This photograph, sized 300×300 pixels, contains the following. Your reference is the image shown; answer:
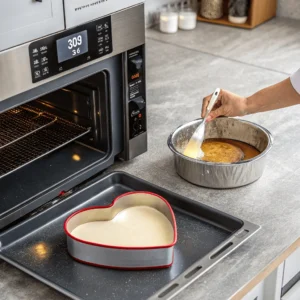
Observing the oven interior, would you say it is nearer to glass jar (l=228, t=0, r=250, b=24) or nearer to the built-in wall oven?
the built-in wall oven

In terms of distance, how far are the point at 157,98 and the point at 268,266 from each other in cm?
81

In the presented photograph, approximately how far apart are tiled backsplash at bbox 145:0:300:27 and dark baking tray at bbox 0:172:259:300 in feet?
3.91

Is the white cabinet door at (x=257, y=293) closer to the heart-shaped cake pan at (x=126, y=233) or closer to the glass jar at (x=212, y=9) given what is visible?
the heart-shaped cake pan at (x=126, y=233)

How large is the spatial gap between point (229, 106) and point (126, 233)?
0.45 m

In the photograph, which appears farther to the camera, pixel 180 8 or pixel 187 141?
pixel 180 8

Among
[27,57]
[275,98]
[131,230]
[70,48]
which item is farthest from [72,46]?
[275,98]

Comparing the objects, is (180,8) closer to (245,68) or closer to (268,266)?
(245,68)

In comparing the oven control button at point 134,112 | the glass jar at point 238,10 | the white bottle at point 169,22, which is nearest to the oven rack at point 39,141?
the oven control button at point 134,112

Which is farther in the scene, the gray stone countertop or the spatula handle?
the spatula handle

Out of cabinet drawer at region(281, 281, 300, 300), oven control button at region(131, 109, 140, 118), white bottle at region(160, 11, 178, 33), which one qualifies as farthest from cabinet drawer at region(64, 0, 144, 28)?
white bottle at region(160, 11, 178, 33)

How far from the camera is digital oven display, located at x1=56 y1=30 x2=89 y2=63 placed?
126cm

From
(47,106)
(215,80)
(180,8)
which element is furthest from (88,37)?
(180,8)

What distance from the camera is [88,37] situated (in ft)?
4.33

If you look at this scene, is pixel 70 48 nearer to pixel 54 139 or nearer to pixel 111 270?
pixel 54 139
